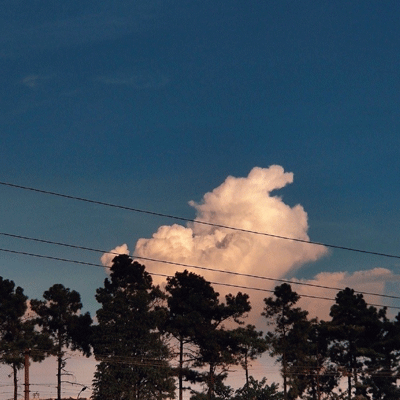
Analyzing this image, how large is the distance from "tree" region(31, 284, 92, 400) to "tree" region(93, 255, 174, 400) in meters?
3.20

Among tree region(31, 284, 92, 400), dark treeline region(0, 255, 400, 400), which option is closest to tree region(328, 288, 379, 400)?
dark treeline region(0, 255, 400, 400)

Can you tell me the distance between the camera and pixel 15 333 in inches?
3019

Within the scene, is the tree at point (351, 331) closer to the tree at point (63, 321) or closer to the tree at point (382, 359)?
the tree at point (382, 359)

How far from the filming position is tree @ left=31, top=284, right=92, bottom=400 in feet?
255

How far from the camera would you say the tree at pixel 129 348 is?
71.6m

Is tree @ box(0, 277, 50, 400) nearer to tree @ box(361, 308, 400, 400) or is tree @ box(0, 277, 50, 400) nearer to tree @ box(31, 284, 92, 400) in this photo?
tree @ box(31, 284, 92, 400)

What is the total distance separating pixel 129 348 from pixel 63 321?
10.8 meters

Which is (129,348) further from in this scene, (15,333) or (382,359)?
(382,359)

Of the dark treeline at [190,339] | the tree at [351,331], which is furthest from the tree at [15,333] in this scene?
the tree at [351,331]

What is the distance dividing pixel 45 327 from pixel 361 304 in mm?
35070

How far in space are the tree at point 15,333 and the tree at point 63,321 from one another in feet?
7.43

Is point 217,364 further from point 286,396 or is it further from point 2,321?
point 2,321

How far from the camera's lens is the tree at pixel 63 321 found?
77.8m

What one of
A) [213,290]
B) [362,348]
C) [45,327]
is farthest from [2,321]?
[362,348]
